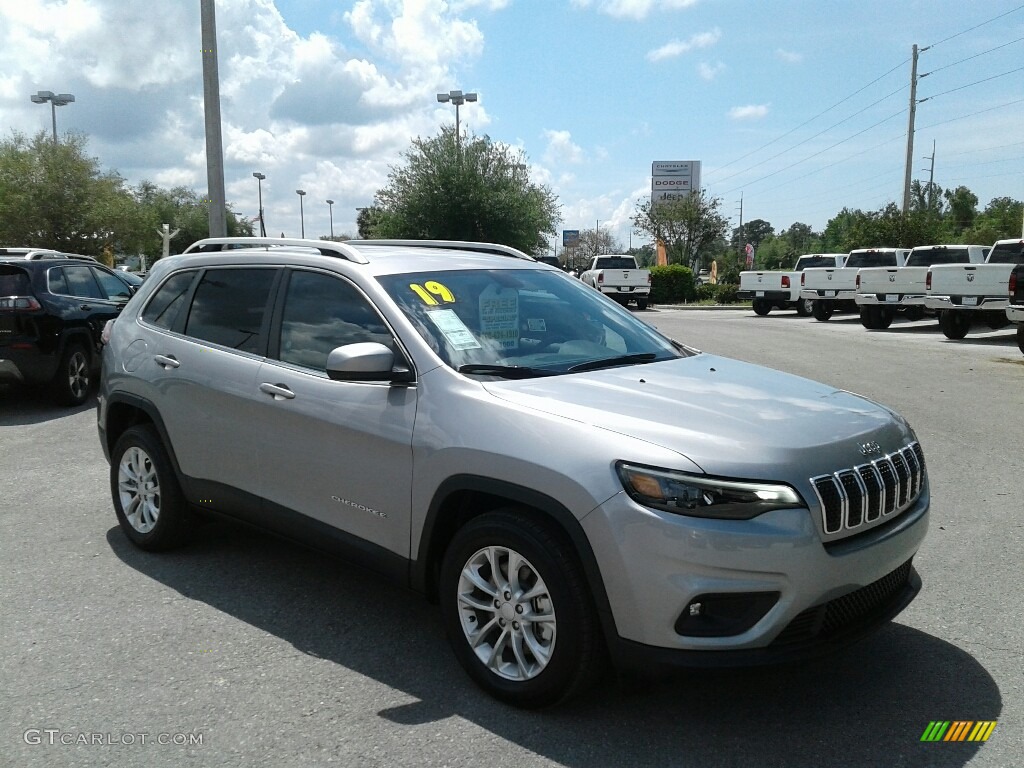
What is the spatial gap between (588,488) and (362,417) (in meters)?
1.22

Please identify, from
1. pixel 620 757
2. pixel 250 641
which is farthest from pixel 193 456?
pixel 620 757

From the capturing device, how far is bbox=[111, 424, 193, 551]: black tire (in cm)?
500

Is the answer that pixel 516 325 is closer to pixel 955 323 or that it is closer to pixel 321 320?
pixel 321 320

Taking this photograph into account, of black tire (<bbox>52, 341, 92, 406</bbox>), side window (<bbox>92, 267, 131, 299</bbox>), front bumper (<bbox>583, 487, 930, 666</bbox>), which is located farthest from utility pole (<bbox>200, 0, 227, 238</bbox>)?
front bumper (<bbox>583, 487, 930, 666</bbox>)

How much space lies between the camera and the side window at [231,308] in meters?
4.56

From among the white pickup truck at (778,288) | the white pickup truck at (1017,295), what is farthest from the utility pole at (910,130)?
the white pickup truck at (1017,295)

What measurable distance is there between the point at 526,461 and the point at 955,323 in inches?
736

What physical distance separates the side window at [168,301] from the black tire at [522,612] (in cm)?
259

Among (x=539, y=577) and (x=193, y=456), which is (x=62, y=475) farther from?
(x=539, y=577)

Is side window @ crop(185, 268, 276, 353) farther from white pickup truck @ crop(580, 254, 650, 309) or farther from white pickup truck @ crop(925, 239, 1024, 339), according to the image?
white pickup truck @ crop(580, 254, 650, 309)

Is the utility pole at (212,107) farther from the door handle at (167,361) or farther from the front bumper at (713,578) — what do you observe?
the front bumper at (713,578)

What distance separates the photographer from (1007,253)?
19.6 metres

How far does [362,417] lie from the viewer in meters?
3.81

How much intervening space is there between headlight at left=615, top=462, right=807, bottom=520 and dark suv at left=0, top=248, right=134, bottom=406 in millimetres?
8881
